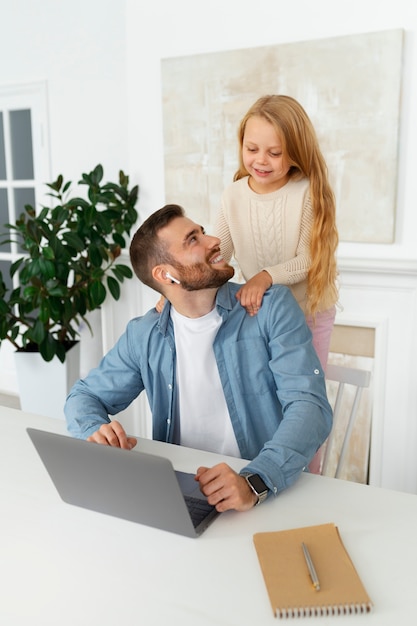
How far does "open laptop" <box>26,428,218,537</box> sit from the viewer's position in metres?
1.06

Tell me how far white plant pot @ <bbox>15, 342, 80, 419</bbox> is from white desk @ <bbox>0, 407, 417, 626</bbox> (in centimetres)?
202

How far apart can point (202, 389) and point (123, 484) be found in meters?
0.56

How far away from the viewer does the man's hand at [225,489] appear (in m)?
1.18

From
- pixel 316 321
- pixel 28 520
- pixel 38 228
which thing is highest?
pixel 38 228

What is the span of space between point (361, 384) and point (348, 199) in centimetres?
105

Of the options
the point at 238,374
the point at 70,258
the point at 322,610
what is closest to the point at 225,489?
the point at 322,610

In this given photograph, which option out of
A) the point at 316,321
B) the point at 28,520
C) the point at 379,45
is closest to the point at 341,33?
the point at 379,45

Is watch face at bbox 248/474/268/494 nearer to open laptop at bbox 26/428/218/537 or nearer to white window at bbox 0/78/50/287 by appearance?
open laptop at bbox 26/428/218/537

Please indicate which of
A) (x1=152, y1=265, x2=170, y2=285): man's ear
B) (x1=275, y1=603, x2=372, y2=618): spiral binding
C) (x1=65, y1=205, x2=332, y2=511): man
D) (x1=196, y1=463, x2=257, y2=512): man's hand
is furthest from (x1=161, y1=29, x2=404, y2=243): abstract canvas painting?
(x1=275, y1=603, x2=372, y2=618): spiral binding

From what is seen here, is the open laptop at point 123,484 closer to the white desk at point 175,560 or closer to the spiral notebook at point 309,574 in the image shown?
the white desk at point 175,560

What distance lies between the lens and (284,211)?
1.93 metres

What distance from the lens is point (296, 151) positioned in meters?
1.86

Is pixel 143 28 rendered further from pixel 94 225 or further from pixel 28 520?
pixel 28 520

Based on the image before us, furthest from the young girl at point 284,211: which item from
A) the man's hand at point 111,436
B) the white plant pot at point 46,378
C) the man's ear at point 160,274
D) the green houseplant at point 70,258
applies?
the white plant pot at point 46,378
